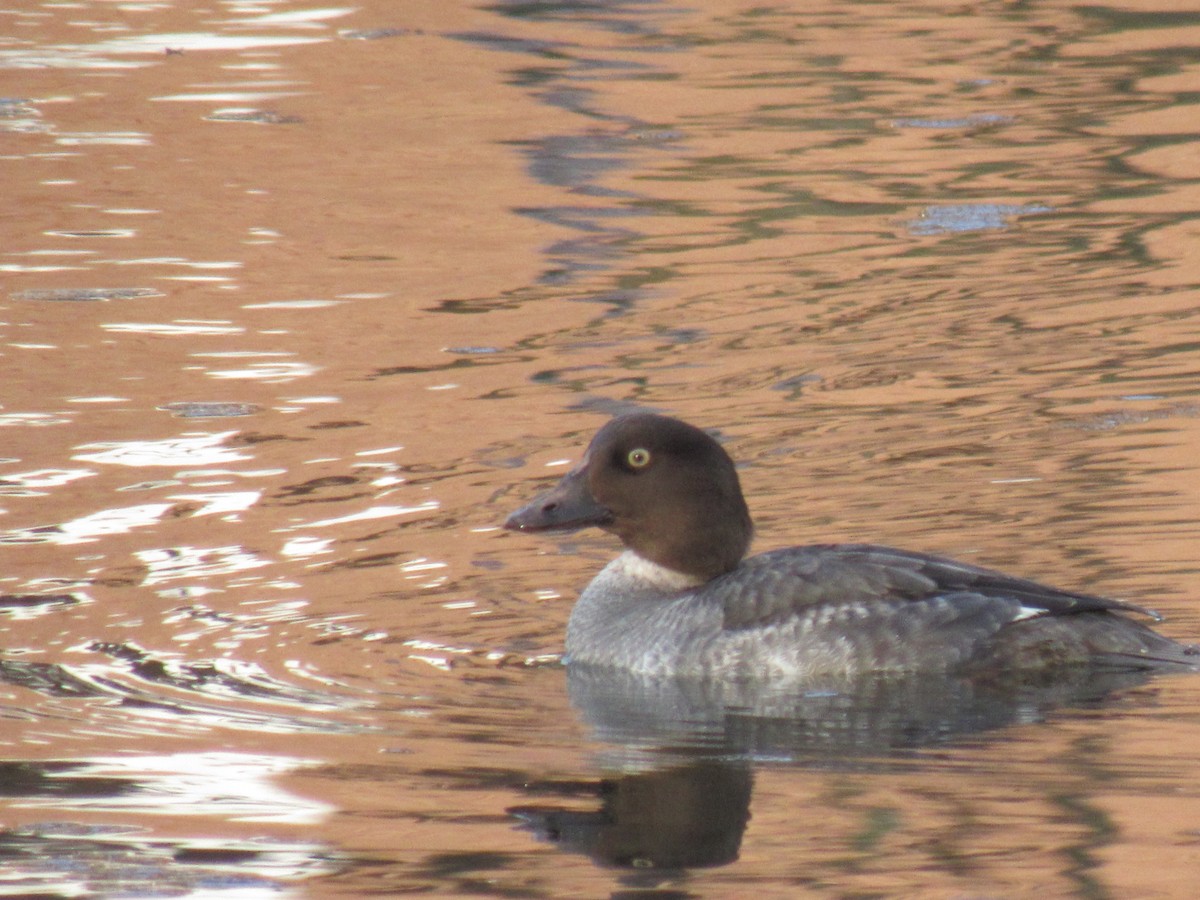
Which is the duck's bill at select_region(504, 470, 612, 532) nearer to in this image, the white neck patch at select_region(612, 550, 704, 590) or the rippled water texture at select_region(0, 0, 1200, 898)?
the white neck patch at select_region(612, 550, 704, 590)

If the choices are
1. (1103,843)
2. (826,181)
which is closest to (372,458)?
(1103,843)

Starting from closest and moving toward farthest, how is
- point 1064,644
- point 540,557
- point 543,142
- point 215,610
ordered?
point 1064,644, point 215,610, point 540,557, point 543,142

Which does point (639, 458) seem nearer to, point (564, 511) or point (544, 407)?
point (564, 511)

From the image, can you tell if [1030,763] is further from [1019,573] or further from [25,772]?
[25,772]

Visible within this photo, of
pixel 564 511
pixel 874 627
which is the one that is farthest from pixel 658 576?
pixel 874 627

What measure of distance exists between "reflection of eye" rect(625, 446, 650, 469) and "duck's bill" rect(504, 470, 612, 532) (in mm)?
166

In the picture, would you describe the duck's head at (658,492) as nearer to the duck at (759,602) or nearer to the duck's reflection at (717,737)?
the duck at (759,602)

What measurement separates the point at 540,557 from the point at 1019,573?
1.78 meters

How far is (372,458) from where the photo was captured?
9562mm

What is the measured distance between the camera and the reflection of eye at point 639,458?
7.69 meters

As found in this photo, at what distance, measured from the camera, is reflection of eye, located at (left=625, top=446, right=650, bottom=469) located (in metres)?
7.69

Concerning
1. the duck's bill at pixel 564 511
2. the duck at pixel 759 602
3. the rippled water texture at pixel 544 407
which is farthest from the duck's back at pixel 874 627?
the duck's bill at pixel 564 511

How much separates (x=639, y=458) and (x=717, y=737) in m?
1.41

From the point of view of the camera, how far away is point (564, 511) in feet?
25.2
